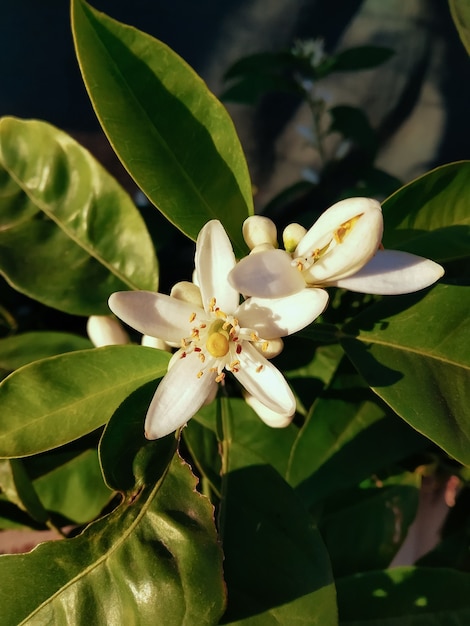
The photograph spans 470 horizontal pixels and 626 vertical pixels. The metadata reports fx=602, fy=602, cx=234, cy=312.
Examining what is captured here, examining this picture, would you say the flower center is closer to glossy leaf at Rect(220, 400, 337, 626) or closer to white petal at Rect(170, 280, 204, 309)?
white petal at Rect(170, 280, 204, 309)

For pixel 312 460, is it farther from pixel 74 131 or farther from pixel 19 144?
pixel 74 131

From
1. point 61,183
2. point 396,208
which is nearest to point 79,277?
point 61,183

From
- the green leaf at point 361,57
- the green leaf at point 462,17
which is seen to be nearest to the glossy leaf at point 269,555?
the green leaf at point 462,17

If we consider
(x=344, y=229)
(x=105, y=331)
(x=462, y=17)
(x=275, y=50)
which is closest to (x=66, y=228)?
(x=105, y=331)

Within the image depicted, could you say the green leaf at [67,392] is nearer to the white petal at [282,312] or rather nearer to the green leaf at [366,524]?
the white petal at [282,312]

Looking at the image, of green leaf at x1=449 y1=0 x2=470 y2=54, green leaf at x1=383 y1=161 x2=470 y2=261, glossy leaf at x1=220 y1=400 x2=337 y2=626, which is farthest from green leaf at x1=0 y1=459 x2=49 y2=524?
green leaf at x1=449 y1=0 x2=470 y2=54

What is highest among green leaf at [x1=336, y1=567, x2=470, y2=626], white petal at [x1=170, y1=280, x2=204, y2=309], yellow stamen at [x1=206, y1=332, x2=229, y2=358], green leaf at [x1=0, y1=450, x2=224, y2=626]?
white petal at [x1=170, y1=280, x2=204, y2=309]
